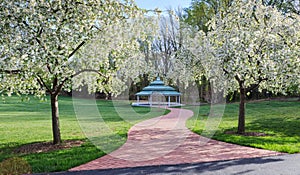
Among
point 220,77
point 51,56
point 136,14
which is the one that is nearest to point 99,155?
point 51,56

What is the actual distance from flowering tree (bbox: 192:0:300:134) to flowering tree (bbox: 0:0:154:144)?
10.2ft

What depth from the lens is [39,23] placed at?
18.2 ft

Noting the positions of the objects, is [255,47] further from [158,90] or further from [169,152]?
[158,90]

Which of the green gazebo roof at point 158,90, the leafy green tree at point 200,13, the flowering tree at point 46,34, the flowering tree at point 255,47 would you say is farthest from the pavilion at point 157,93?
the flowering tree at point 46,34

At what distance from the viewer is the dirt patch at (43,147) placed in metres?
6.68

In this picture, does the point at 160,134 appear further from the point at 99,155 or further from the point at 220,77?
the point at 99,155

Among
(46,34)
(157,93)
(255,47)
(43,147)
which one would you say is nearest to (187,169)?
(46,34)

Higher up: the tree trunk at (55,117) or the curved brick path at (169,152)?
the tree trunk at (55,117)

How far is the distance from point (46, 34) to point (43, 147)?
9.98ft

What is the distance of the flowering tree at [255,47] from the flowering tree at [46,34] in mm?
3116

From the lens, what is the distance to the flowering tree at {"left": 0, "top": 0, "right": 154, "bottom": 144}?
17.9 feet

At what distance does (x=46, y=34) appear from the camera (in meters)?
5.57

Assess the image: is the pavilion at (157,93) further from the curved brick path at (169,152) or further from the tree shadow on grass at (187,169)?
the tree shadow on grass at (187,169)

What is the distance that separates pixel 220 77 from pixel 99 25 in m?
4.65
